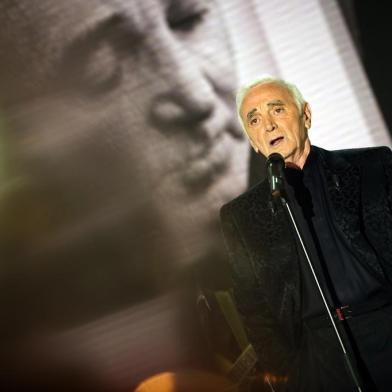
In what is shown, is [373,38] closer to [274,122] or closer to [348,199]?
[274,122]

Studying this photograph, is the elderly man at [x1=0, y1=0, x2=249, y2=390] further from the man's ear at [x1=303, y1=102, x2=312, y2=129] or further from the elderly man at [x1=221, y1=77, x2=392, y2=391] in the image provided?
the elderly man at [x1=221, y1=77, x2=392, y2=391]

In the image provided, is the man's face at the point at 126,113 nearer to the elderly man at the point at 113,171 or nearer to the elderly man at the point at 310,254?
the elderly man at the point at 113,171

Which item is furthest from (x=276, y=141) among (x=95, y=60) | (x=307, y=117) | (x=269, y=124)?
(x=95, y=60)

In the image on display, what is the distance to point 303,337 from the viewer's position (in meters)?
2.15

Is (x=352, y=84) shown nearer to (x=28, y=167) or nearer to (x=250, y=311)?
(x=250, y=311)

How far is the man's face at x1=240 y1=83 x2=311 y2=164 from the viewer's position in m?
2.32

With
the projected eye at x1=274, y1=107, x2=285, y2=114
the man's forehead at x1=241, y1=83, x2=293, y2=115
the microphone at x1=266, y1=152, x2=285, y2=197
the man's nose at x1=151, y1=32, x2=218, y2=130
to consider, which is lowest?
the microphone at x1=266, y1=152, x2=285, y2=197

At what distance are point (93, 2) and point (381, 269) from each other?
3.33 m

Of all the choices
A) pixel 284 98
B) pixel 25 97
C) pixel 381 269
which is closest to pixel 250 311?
pixel 381 269

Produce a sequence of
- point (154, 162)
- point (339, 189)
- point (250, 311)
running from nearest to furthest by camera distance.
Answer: point (339, 189) < point (250, 311) < point (154, 162)

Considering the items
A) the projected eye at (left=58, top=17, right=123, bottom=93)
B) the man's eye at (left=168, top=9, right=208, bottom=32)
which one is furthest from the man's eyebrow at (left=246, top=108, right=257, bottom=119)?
the projected eye at (left=58, top=17, right=123, bottom=93)

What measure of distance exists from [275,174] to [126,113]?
247cm

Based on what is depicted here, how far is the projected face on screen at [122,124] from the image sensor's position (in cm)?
383

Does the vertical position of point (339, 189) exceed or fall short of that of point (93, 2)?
it falls short
